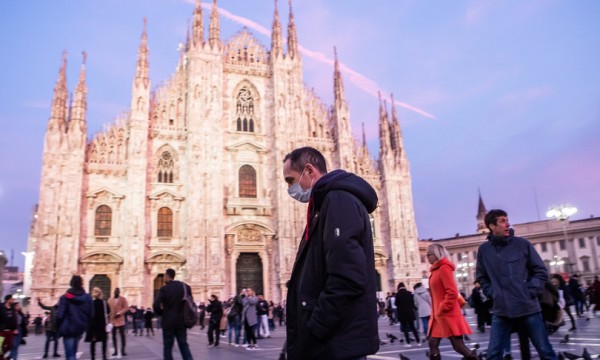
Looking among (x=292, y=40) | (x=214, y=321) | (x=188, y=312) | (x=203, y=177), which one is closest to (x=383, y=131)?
(x=292, y=40)

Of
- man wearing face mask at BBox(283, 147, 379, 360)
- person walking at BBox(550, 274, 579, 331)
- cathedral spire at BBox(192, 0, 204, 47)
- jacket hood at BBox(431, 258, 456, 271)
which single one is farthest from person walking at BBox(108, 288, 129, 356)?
cathedral spire at BBox(192, 0, 204, 47)

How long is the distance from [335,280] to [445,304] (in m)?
3.24

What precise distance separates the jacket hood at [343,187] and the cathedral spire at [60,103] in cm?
2835

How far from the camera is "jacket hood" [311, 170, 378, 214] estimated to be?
8.96ft

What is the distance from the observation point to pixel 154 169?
29.2 m

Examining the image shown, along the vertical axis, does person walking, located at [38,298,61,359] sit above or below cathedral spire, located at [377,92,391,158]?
below

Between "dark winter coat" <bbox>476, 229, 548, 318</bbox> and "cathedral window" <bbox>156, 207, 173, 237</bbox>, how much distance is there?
25701 millimetres

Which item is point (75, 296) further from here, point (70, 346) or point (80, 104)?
point (80, 104)

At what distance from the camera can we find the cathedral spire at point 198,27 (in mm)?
31156

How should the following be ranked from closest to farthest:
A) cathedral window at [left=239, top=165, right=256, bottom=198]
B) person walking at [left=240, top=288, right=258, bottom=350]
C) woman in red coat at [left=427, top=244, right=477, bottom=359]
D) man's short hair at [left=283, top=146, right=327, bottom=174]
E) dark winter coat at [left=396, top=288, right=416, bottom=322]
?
man's short hair at [left=283, top=146, right=327, bottom=174], woman in red coat at [left=427, top=244, right=477, bottom=359], dark winter coat at [left=396, top=288, right=416, bottom=322], person walking at [left=240, top=288, right=258, bottom=350], cathedral window at [left=239, top=165, right=256, bottom=198]

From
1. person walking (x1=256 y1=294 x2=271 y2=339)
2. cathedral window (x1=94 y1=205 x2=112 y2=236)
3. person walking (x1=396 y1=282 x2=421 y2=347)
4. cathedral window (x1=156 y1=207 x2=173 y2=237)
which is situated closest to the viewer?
person walking (x1=396 y1=282 x2=421 y2=347)

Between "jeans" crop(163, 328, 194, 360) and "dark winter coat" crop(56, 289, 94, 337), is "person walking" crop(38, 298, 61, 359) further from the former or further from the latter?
"jeans" crop(163, 328, 194, 360)

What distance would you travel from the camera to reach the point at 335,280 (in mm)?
2496

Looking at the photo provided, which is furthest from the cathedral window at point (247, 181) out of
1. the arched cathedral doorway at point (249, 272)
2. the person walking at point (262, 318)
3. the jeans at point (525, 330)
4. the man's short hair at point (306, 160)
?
the man's short hair at point (306, 160)
